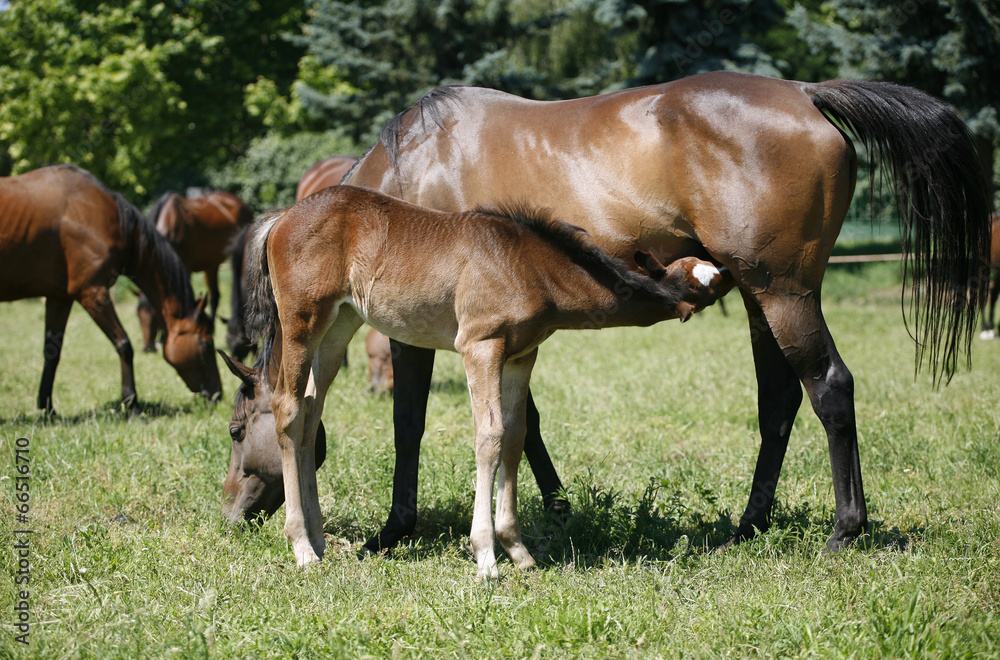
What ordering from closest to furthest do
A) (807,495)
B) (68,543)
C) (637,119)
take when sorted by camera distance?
(637,119), (68,543), (807,495)

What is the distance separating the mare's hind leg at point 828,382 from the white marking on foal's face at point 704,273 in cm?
46

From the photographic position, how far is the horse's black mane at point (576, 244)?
3.24 m

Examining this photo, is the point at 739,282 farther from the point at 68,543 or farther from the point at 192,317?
the point at 192,317

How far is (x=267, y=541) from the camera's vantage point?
154 inches

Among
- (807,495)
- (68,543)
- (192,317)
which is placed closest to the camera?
(68,543)

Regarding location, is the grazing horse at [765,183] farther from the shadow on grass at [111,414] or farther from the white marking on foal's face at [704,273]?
the shadow on grass at [111,414]

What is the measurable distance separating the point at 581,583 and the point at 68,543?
2.57 metres

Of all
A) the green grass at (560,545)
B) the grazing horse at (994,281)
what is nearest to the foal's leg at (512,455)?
the green grass at (560,545)

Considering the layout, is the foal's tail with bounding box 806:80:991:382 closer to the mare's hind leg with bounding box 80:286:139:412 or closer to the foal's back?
the foal's back

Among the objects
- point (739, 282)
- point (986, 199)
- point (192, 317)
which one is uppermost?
point (986, 199)

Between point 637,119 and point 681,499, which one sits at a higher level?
point 637,119

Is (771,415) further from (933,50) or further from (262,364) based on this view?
(933,50)

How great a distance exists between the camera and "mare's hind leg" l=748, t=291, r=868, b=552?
346cm

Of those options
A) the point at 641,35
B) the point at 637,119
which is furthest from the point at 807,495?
the point at 641,35
